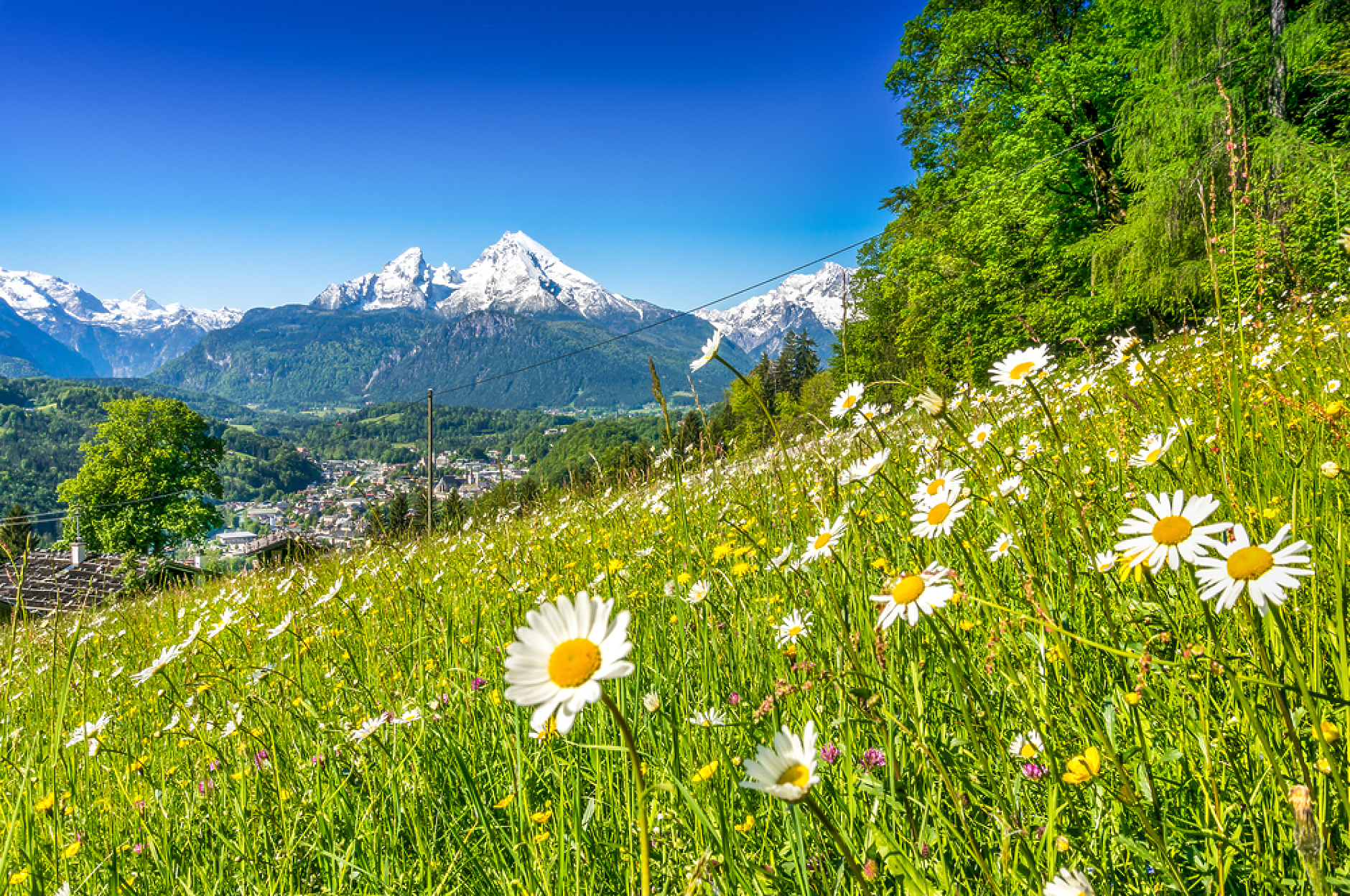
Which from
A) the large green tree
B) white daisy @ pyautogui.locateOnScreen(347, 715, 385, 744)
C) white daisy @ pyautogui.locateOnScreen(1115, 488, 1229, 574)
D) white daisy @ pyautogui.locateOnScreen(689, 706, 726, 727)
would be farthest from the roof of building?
the large green tree

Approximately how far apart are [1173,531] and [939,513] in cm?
37

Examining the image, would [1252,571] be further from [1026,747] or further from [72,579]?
[72,579]

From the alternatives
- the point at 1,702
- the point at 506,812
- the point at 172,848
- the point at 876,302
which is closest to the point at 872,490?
the point at 506,812

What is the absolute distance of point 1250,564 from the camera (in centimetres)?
63

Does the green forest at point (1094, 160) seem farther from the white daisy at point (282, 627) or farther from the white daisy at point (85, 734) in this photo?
the white daisy at point (85, 734)

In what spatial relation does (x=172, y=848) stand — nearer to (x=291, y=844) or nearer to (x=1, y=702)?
(x=291, y=844)

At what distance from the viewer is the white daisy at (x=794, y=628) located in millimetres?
1338

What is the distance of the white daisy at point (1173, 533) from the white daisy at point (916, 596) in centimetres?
20

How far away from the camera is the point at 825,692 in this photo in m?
1.40

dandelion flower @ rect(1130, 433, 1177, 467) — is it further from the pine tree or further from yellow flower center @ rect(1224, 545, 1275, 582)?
the pine tree

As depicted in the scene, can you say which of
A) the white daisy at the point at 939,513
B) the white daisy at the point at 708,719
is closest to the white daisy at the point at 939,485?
the white daisy at the point at 939,513

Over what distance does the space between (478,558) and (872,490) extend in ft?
9.40

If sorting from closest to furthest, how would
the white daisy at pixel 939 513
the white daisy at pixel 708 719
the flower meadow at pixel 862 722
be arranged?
the flower meadow at pixel 862 722
the white daisy at pixel 939 513
the white daisy at pixel 708 719

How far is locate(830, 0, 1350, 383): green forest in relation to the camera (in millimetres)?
8477
